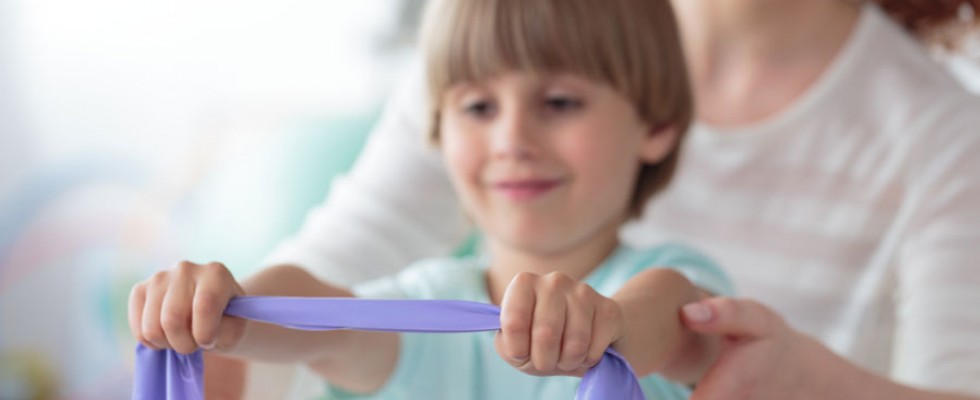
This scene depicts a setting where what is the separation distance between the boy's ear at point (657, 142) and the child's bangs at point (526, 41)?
8 centimetres

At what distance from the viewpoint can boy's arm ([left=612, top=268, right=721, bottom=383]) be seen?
517 mm

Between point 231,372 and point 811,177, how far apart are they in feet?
1.91

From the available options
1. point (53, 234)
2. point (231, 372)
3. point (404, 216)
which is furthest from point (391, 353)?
point (53, 234)

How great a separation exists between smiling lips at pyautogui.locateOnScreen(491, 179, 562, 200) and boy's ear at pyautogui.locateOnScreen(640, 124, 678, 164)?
103mm

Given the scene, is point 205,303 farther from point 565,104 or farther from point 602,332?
point 565,104

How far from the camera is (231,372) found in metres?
0.59

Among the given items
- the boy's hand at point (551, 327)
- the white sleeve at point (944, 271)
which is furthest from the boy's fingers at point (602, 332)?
the white sleeve at point (944, 271)

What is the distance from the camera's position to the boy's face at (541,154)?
0.70 metres

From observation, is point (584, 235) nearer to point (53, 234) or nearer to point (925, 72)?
point (925, 72)

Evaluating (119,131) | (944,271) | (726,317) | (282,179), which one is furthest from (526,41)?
(119,131)

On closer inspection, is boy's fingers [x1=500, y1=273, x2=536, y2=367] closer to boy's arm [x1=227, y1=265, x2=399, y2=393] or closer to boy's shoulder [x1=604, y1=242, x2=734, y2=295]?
boy's arm [x1=227, y1=265, x2=399, y2=393]

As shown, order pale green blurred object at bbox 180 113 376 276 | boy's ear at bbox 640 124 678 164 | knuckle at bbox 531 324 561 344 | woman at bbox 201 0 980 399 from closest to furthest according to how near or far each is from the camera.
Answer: knuckle at bbox 531 324 561 344 → boy's ear at bbox 640 124 678 164 → woman at bbox 201 0 980 399 → pale green blurred object at bbox 180 113 376 276

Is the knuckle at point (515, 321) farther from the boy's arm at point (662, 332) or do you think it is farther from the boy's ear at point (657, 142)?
the boy's ear at point (657, 142)

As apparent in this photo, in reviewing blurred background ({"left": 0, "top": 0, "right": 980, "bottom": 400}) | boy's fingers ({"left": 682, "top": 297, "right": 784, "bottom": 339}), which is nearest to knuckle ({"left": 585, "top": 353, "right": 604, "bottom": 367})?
boy's fingers ({"left": 682, "top": 297, "right": 784, "bottom": 339})
